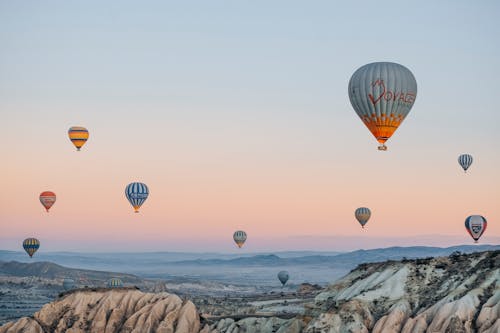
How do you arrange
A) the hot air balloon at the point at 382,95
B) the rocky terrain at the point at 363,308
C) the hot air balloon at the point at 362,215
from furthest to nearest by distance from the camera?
the hot air balloon at the point at 362,215, the hot air balloon at the point at 382,95, the rocky terrain at the point at 363,308

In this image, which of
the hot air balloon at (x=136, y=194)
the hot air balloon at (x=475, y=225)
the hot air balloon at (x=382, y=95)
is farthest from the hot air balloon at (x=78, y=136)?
the hot air balloon at (x=475, y=225)

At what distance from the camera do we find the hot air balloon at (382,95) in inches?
3841

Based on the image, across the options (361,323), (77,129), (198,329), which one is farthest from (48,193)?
(361,323)

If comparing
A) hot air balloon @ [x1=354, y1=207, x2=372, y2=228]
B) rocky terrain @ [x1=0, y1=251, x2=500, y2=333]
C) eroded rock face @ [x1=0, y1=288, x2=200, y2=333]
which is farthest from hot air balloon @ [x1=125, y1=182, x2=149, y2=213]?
hot air balloon @ [x1=354, y1=207, x2=372, y2=228]

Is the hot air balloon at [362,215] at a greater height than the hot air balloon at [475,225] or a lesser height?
greater

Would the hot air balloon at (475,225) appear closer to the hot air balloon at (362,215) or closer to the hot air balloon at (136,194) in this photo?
the hot air balloon at (362,215)

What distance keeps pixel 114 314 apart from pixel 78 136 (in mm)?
42231

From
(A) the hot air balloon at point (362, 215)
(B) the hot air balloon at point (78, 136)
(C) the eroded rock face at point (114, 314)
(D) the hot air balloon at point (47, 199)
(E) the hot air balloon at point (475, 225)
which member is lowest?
(C) the eroded rock face at point (114, 314)

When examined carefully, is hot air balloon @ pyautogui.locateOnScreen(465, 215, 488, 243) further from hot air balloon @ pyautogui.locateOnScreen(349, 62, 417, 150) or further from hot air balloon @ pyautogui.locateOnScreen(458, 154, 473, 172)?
hot air balloon @ pyautogui.locateOnScreen(349, 62, 417, 150)

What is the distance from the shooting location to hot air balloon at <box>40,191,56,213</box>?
577ft

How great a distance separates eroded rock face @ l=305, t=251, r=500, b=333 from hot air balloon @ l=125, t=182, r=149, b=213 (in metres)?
58.2

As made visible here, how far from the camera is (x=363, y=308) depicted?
271 ft

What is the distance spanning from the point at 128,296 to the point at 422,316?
47748mm

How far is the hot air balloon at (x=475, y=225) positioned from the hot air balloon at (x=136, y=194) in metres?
56.0
